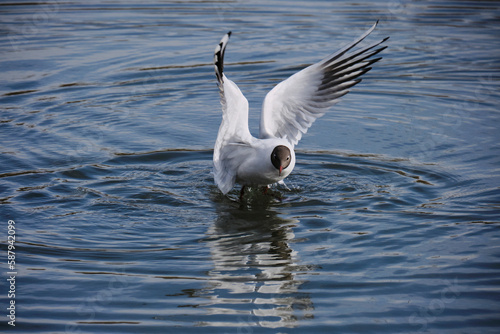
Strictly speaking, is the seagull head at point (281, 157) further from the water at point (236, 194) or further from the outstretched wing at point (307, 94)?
the outstretched wing at point (307, 94)

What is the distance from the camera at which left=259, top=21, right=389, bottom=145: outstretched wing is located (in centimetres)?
715

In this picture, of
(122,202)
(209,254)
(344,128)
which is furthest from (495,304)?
(344,128)

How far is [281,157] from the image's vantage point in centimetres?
636

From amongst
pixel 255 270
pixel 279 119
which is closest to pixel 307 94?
pixel 279 119

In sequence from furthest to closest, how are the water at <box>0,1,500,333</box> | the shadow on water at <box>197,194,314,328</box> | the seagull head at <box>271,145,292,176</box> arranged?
the seagull head at <box>271,145,292,176</box> → the water at <box>0,1,500,333</box> → the shadow on water at <box>197,194,314,328</box>

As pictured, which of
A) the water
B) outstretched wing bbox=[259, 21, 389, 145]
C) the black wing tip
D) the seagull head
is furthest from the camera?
outstretched wing bbox=[259, 21, 389, 145]

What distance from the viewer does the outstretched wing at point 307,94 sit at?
23.5ft

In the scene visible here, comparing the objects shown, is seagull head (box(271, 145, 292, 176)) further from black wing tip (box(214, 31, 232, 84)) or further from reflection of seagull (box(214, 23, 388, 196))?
black wing tip (box(214, 31, 232, 84))

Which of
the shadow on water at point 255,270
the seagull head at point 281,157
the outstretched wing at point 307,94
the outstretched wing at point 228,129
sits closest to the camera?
the shadow on water at point 255,270

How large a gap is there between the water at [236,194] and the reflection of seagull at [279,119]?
371mm

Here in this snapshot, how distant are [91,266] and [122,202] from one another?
1.38m

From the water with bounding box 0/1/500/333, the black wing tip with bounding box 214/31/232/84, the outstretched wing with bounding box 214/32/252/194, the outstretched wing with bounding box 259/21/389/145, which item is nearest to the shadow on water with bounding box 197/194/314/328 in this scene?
the water with bounding box 0/1/500/333

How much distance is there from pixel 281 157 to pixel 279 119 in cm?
106

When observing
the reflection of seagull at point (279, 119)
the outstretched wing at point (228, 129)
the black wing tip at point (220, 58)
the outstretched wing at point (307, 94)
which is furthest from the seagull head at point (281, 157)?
the black wing tip at point (220, 58)
